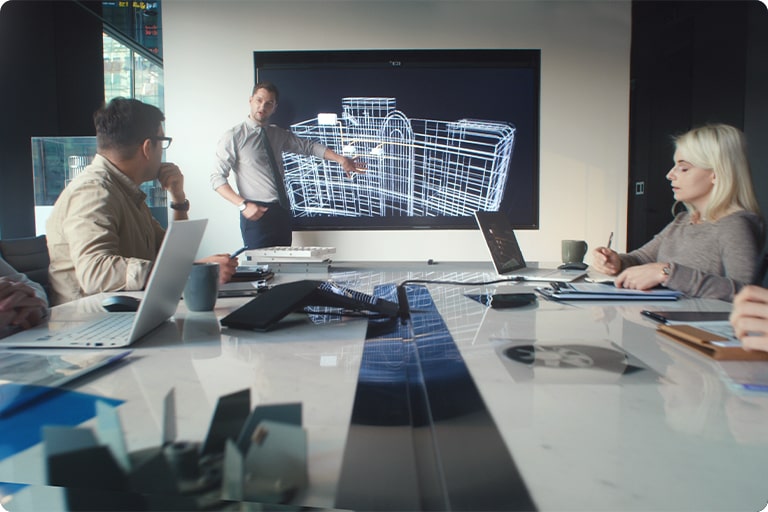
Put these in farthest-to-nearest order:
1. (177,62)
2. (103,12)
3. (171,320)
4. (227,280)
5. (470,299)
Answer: (103,12), (177,62), (227,280), (470,299), (171,320)

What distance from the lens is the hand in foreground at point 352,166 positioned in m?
3.73

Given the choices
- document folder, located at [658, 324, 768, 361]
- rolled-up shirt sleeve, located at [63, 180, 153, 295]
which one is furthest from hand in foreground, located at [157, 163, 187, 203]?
document folder, located at [658, 324, 768, 361]

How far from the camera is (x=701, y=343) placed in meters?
0.79

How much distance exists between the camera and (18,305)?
1001 mm

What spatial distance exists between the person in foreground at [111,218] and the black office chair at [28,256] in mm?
568

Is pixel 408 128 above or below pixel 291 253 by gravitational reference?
above

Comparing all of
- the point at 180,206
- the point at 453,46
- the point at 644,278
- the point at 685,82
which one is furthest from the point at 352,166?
the point at 685,82

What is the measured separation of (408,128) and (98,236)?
8.34ft

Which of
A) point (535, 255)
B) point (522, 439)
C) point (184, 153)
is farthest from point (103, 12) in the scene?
point (522, 439)

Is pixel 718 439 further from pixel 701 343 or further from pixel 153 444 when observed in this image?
pixel 153 444

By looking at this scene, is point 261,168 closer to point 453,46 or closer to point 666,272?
point 453,46

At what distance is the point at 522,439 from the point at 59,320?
1034mm

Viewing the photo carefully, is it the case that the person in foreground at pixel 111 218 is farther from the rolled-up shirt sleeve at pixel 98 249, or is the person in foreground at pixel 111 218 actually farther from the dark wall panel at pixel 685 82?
the dark wall panel at pixel 685 82

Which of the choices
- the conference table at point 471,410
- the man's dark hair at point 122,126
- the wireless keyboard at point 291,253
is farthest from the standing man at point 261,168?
the conference table at point 471,410
